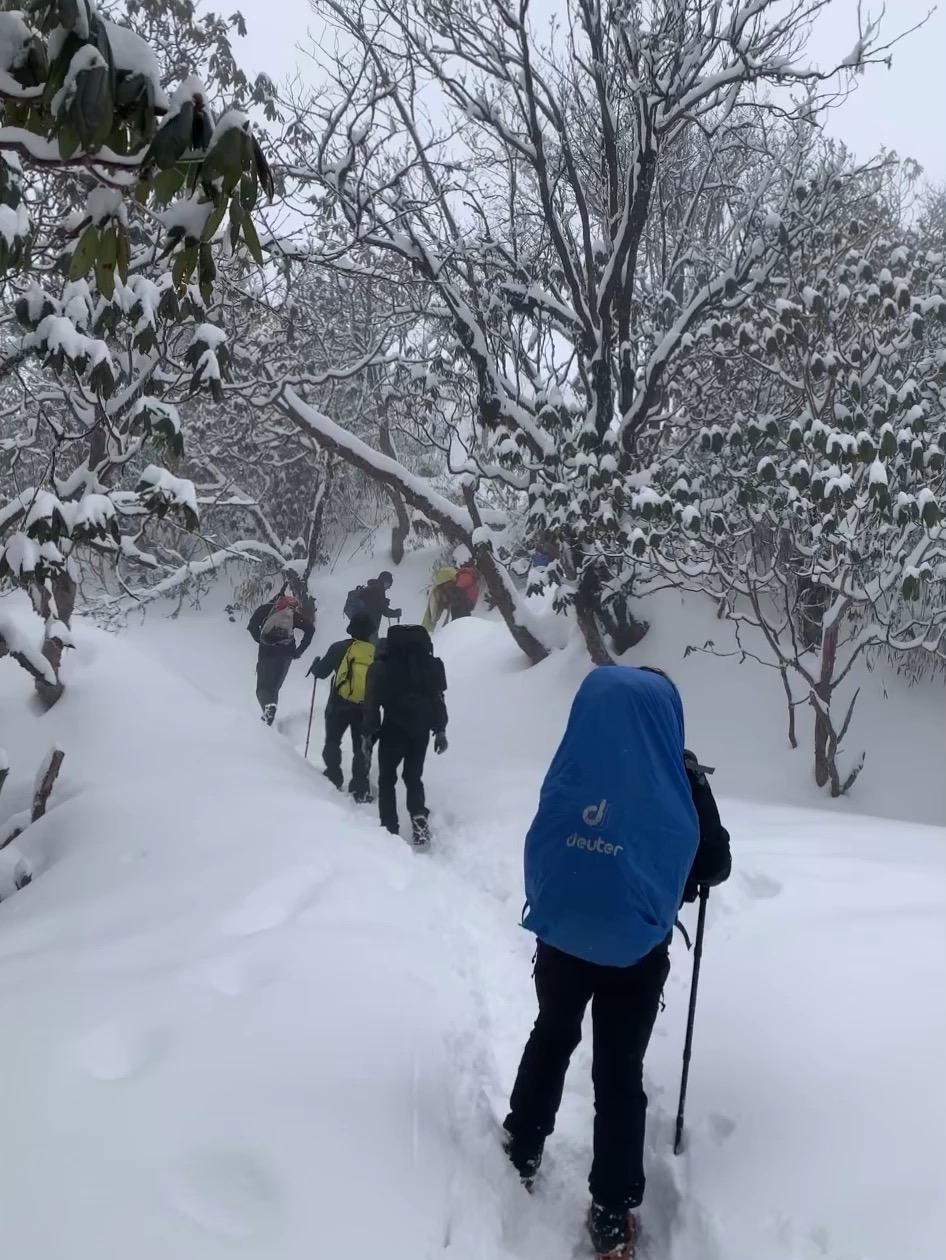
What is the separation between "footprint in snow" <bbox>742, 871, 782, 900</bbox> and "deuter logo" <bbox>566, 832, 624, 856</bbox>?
2372 mm

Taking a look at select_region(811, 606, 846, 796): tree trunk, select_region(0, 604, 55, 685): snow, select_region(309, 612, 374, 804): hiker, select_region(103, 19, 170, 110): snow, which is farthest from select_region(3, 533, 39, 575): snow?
select_region(811, 606, 846, 796): tree trunk

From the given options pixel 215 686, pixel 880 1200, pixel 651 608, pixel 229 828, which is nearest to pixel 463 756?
pixel 651 608

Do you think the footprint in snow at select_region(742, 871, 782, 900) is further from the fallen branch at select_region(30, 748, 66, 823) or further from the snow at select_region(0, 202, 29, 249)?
the snow at select_region(0, 202, 29, 249)

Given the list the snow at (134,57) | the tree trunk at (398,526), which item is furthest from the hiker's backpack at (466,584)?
the snow at (134,57)

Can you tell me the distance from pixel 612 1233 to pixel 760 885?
8.12ft

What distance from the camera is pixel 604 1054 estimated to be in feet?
9.27

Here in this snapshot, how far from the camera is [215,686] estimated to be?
1377 centimetres

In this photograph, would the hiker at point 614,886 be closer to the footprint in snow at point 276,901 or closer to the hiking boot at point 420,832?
the footprint in snow at point 276,901

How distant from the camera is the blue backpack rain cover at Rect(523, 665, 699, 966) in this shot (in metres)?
2.68

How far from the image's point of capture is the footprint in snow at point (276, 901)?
414 centimetres

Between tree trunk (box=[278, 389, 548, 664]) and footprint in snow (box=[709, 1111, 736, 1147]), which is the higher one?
tree trunk (box=[278, 389, 548, 664])

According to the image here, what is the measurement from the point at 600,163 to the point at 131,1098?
10300 millimetres

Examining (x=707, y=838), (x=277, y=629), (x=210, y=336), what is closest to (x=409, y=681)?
(x=210, y=336)

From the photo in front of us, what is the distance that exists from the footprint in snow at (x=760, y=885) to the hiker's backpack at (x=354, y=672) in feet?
11.5
